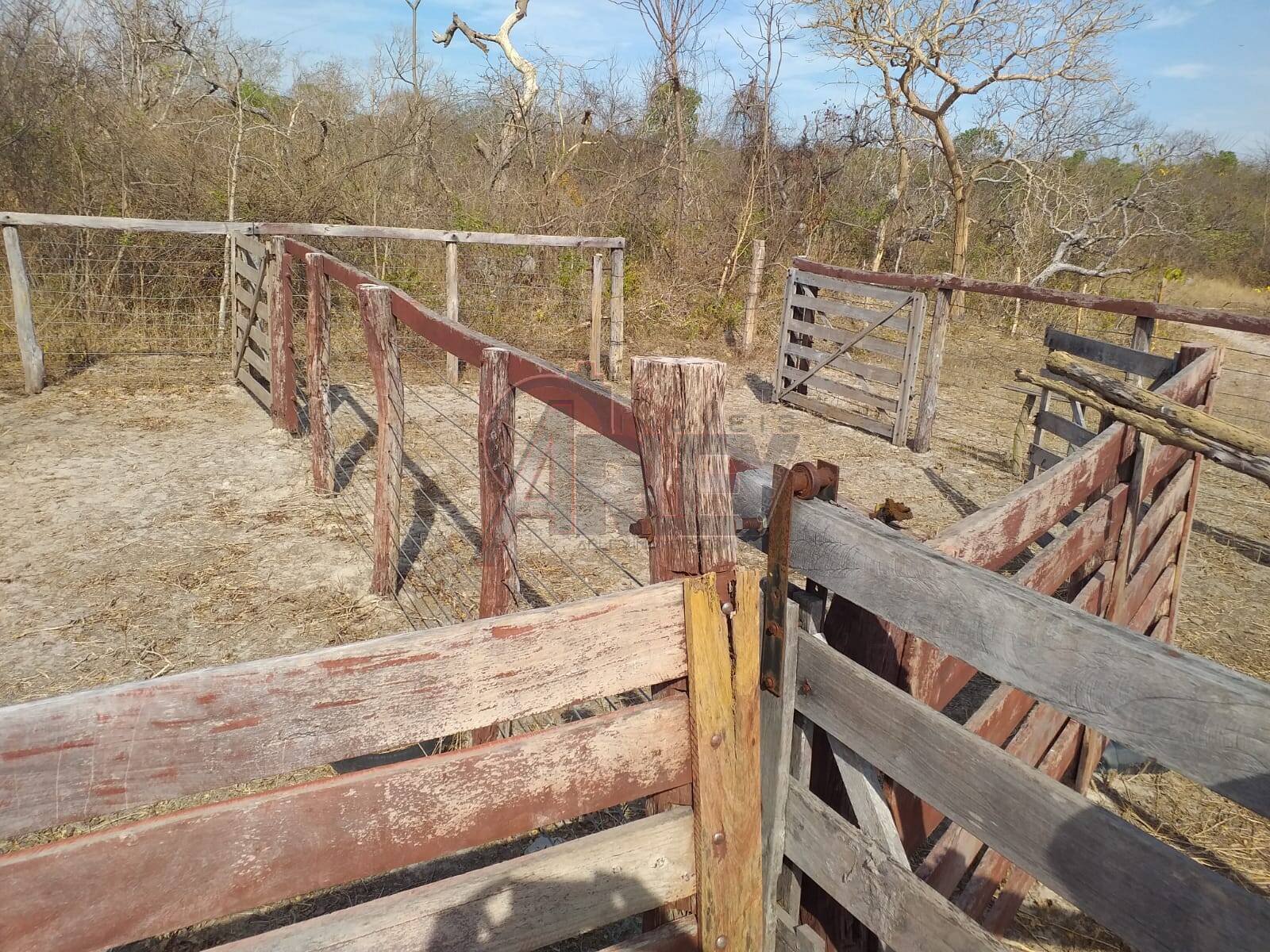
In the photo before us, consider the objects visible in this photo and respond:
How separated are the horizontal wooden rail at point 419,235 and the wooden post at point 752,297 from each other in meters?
2.29

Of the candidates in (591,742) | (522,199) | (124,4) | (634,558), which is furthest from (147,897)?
(124,4)

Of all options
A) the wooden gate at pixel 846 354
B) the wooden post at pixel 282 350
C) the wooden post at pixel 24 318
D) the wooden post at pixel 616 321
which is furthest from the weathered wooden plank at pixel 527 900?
the wooden post at pixel 616 321

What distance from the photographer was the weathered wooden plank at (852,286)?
290 inches

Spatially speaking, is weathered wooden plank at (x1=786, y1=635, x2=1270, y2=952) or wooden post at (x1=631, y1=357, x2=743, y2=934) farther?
wooden post at (x1=631, y1=357, x2=743, y2=934)

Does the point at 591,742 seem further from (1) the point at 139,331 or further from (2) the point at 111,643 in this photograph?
(1) the point at 139,331

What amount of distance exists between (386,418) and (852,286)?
5464mm

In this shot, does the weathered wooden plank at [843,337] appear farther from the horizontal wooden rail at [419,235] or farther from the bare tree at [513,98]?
the bare tree at [513,98]

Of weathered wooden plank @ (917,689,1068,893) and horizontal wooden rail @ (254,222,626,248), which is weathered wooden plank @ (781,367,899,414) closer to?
horizontal wooden rail @ (254,222,626,248)

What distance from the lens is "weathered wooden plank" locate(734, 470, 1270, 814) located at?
2.98 feet

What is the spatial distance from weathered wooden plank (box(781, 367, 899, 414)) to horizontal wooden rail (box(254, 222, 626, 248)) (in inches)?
109

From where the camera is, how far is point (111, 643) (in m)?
3.78

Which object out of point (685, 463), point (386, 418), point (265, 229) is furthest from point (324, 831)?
point (265, 229)

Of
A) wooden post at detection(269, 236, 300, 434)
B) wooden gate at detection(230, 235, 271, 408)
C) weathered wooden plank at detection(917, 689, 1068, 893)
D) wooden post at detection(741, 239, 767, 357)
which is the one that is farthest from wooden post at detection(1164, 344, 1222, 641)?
wooden post at detection(741, 239, 767, 357)

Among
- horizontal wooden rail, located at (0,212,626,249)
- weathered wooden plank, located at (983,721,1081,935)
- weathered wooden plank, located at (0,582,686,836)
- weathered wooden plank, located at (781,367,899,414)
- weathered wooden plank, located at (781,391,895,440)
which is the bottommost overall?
weathered wooden plank, located at (983,721,1081,935)
